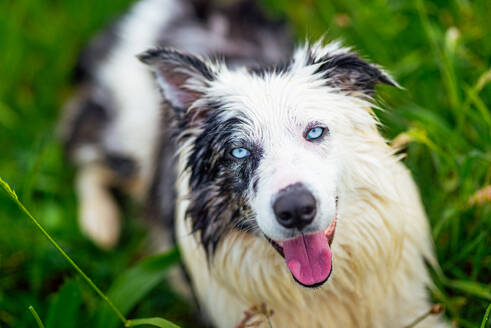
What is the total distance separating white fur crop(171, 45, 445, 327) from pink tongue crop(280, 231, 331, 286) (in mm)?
143

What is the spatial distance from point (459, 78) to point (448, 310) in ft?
4.40

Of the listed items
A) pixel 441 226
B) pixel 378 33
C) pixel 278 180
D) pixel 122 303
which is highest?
pixel 378 33

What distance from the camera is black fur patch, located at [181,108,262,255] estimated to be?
202 cm

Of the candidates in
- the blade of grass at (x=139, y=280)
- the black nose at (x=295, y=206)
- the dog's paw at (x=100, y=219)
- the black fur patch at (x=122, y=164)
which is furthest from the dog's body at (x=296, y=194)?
the black fur patch at (x=122, y=164)

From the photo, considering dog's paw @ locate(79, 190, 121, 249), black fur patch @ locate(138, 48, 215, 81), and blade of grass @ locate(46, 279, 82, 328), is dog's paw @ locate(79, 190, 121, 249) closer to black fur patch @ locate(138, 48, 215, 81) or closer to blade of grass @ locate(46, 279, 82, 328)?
blade of grass @ locate(46, 279, 82, 328)

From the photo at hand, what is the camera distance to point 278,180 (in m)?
1.79

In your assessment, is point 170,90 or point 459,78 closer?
point 170,90

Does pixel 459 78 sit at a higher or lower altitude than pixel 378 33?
lower

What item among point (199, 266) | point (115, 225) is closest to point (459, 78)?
point (199, 266)

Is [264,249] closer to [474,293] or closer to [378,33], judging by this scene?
[474,293]

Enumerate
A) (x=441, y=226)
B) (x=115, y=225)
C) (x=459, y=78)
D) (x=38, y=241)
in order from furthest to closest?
(x=115, y=225) → (x=38, y=241) → (x=459, y=78) → (x=441, y=226)

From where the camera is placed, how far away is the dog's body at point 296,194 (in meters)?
1.91

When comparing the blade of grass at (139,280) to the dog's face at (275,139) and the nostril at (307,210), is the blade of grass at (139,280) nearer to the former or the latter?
the dog's face at (275,139)

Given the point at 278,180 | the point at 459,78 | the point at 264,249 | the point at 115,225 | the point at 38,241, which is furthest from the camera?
the point at 115,225
